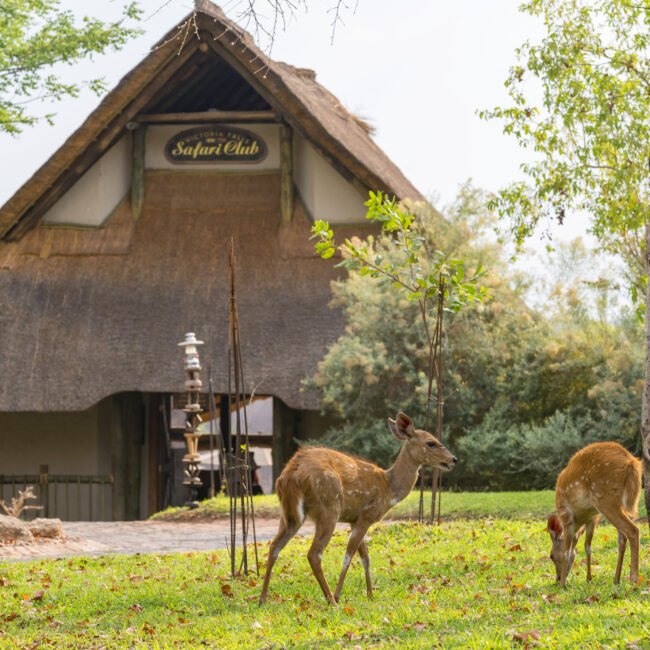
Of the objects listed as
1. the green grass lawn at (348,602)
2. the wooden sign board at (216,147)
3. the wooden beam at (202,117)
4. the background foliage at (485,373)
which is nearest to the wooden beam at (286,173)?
the wooden beam at (202,117)

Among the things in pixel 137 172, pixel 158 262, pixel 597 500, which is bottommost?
pixel 597 500

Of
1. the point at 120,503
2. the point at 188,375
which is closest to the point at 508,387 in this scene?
the point at 188,375

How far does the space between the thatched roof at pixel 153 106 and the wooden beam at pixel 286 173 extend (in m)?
0.65

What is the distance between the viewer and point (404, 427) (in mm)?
7984

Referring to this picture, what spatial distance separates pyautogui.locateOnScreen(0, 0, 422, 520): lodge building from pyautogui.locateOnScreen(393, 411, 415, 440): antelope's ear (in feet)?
29.6

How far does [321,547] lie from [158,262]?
41.6ft

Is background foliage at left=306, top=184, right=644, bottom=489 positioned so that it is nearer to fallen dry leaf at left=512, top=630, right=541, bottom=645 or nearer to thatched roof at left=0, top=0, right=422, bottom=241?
thatched roof at left=0, top=0, right=422, bottom=241

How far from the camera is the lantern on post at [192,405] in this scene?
16.4 metres

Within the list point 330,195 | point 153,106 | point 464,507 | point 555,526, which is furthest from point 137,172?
point 555,526

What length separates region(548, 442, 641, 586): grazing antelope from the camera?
22.7 feet

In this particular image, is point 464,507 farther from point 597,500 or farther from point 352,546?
point 597,500

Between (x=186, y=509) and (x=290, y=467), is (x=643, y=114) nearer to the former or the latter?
(x=290, y=467)

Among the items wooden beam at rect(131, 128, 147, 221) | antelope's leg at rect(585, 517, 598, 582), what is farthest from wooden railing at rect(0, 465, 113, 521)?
antelope's leg at rect(585, 517, 598, 582)

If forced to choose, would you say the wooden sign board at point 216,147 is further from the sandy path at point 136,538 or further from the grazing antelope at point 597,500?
the grazing antelope at point 597,500
